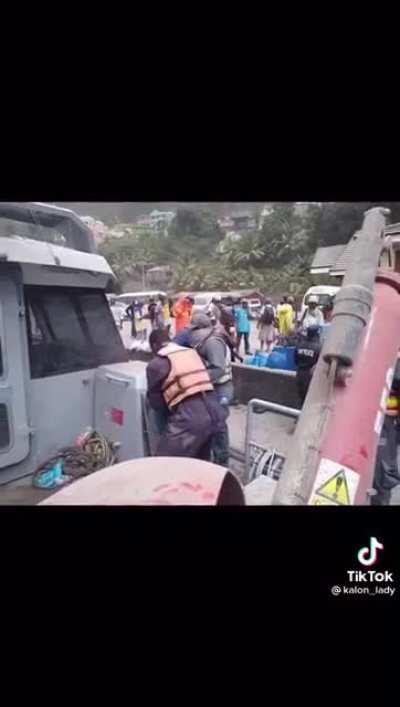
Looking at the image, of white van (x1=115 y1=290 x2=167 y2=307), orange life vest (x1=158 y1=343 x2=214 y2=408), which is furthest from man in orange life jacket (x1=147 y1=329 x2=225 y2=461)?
white van (x1=115 y1=290 x2=167 y2=307)

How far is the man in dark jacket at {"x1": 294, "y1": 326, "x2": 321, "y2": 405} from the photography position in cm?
148

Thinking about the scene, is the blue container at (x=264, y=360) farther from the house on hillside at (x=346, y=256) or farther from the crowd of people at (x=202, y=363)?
the house on hillside at (x=346, y=256)

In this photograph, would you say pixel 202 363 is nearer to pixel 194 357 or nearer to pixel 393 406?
pixel 194 357

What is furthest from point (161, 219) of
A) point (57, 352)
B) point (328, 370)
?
point (328, 370)

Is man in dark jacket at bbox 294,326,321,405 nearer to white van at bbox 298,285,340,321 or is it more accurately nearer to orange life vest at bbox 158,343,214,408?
white van at bbox 298,285,340,321

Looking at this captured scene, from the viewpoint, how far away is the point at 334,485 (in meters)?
1.28

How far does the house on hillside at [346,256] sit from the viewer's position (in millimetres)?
1396

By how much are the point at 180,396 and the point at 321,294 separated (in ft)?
1.96

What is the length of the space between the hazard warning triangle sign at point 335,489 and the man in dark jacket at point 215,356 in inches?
21.5

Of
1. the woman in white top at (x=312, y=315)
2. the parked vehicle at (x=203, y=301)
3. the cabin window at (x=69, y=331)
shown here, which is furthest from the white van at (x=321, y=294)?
the cabin window at (x=69, y=331)
